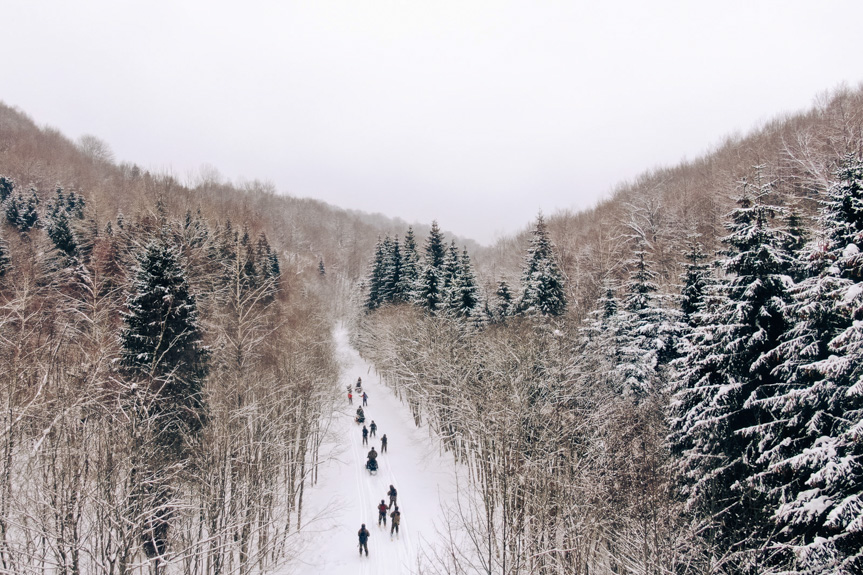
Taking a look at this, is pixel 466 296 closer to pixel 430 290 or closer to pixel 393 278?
pixel 430 290

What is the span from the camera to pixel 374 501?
20344 millimetres

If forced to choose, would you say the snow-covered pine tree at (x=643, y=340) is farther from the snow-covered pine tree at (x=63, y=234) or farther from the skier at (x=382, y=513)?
the snow-covered pine tree at (x=63, y=234)

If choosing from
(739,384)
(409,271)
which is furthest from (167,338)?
(409,271)

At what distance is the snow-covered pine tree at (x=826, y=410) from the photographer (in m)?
7.72

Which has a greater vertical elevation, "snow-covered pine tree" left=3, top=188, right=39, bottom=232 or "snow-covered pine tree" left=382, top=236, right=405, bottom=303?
"snow-covered pine tree" left=3, top=188, right=39, bottom=232

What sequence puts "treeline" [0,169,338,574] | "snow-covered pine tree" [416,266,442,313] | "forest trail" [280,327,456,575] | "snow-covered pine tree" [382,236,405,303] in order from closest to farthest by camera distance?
1. "treeline" [0,169,338,574]
2. "forest trail" [280,327,456,575]
3. "snow-covered pine tree" [416,266,442,313]
4. "snow-covered pine tree" [382,236,405,303]

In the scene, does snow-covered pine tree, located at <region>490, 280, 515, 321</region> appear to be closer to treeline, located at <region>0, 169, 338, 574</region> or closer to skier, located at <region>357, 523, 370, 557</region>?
treeline, located at <region>0, 169, 338, 574</region>

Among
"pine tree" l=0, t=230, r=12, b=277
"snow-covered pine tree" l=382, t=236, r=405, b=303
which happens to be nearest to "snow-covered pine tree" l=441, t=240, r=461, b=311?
"snow-covered pine tree" l=382, t=236, r=405, b=303

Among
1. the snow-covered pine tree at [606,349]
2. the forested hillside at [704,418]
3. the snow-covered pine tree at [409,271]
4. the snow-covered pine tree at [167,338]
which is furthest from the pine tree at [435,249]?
the snow-covered pine tree at [167,338]

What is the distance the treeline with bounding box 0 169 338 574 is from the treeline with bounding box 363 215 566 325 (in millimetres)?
10433

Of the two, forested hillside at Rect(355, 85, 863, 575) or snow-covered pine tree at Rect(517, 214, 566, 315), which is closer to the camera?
forested hillside at Rect(355, 85, 863, 575)

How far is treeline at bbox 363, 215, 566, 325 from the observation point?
2612cm

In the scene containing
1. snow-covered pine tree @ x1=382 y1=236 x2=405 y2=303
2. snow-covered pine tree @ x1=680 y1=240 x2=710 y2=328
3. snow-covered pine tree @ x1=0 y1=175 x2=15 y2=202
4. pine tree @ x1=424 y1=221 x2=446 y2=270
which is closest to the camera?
snow-covered pine tree @ x1=680 y1=240 x2=710 y2=328

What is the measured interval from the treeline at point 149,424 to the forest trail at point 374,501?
1.77 meters
